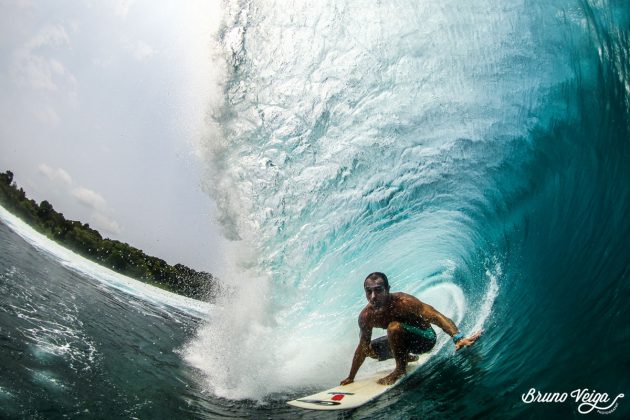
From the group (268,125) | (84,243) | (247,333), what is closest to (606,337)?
(247,333)

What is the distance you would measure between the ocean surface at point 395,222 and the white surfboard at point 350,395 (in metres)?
0.14

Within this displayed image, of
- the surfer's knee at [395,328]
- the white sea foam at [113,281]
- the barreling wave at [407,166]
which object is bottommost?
the white sea foam at [113,281]

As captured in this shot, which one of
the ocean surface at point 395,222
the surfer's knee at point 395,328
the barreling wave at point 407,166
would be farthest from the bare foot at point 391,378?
the barreling wave at point 407,166

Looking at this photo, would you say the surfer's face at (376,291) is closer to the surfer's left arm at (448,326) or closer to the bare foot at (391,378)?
the surfer's left arm at (448,326)

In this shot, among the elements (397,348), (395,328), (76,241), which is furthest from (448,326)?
(76,241)

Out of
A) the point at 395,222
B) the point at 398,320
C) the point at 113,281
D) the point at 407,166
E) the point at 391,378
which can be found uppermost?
the point at 407,166

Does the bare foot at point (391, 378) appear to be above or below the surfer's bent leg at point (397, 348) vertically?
below

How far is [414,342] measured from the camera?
519 centimetres

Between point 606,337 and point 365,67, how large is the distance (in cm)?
821

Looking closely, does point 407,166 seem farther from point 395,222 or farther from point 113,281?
point 113,281

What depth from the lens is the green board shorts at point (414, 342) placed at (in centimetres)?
508

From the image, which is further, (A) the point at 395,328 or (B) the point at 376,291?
(B) the point at 376,291

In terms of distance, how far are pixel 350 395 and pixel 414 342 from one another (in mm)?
1225

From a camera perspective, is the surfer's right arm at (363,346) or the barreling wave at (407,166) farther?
the barreling wave at (407,166)
